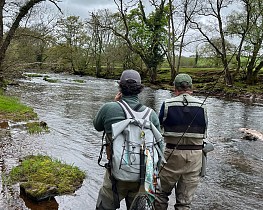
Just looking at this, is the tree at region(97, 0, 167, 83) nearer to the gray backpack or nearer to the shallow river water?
the shallow river water

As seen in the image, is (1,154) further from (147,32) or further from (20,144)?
(147,32)

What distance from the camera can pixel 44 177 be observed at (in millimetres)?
6496

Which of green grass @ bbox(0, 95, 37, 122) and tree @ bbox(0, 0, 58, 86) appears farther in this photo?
tree @ bbox(0, 0, 58, 86)

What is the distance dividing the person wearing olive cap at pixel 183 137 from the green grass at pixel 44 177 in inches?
90.5

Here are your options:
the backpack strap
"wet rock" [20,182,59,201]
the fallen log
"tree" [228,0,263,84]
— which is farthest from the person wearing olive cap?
"tree" [228,0,263,84]

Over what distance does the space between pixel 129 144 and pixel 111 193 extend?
0.66 m

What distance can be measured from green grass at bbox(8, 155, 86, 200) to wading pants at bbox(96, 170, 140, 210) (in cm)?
224

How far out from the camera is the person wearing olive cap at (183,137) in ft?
14.9

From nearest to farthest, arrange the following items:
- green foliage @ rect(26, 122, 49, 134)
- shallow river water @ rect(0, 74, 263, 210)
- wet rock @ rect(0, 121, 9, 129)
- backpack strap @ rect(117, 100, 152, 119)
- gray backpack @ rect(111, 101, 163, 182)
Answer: gray backpack @ rect(111, 101, 163, 182) < backpack strap @ rect(117, 100, 152, 119) < shallow river water @ rect(0, 74, 263, 210) < green foliage @ rect(26, 122, 49, 134) < wet rock @ rect(0, 121, 9, 129)

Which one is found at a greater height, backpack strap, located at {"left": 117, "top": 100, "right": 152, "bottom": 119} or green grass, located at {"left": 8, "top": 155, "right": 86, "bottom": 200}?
backpack strap, located at {"left": 117, "top": 100, "right": 152, "bottom": 119}

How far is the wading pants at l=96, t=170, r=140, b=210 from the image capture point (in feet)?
12.1

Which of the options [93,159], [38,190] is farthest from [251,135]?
[38,190]

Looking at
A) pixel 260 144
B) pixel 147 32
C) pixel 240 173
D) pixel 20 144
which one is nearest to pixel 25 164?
pixel 20 144

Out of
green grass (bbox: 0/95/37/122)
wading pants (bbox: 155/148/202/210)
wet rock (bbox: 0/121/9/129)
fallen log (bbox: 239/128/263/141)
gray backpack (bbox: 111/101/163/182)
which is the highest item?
gray backpack (bbox: 111/101/163/182)
